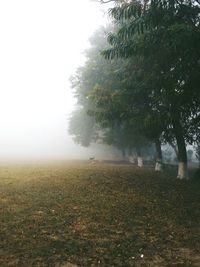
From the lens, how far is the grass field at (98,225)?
308 inches

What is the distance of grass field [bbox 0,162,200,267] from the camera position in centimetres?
782

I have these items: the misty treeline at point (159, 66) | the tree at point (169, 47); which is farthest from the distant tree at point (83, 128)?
the tree at point (169, 47)

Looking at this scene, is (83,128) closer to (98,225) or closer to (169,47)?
(169,47)

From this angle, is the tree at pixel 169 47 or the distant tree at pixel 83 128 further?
the distant tree at pixel 83 128

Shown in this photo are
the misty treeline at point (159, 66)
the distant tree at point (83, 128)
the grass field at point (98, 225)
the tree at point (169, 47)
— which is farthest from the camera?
the distant tree at point (83, 128)

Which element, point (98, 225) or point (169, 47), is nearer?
point (98, 225)

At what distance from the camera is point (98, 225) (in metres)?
10.3

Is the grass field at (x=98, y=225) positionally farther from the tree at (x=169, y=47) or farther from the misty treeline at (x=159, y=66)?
the tree at (x=169, y=47)

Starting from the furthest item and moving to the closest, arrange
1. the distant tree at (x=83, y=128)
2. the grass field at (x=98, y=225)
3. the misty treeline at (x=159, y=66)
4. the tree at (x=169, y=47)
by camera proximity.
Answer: the distant tree at (x=83, y=128) → the misty treeline at (x=159, y=66) → the tree at (x=169, y=47) → the grass field at (x=98, y=225)

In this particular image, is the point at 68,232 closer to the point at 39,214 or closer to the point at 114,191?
the point at 39,214

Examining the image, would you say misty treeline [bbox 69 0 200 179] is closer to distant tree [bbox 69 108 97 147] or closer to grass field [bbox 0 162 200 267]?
grass field [bbox 0 162 200 267]

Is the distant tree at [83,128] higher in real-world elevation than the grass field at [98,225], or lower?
higher

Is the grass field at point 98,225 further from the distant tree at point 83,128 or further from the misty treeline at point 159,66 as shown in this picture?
the distant tree at point 83,128

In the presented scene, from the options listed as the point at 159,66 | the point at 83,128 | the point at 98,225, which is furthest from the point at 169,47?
the point at 83,128
